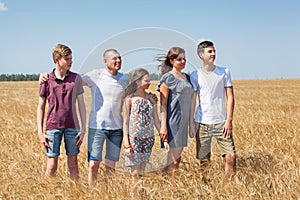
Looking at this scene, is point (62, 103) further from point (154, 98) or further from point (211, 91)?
point (211, 91)

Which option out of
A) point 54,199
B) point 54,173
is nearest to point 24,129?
point 54,173

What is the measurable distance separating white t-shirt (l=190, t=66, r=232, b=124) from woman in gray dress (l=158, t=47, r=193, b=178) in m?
0.16

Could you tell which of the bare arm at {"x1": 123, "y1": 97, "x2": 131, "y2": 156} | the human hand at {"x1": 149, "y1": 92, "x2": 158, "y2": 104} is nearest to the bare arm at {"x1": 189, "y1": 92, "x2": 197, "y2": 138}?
the human hand at {"x1": 149, "y1": 92, "x2": 158, "y2": 104}

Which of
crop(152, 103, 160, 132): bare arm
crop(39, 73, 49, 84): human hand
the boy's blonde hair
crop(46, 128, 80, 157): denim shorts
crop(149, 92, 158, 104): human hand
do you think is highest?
the boy's blonde hair

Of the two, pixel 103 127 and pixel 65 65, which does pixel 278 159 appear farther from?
pixel 65 65

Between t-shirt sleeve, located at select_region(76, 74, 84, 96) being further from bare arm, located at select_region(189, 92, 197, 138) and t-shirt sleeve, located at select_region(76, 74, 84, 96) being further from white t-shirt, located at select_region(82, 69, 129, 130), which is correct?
bare arm, located at select_region(189, 92, 197, 138)

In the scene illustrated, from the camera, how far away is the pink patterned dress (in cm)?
354

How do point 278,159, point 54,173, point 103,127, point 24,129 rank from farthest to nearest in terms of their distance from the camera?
point 24,129 < point 278,159 < point 54,173 < point 103,127

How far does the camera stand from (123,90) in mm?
3541

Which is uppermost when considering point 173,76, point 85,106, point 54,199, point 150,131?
point 173,76

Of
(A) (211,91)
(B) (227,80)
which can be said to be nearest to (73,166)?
(A) (211,91)

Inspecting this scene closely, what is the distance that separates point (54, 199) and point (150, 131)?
993mm

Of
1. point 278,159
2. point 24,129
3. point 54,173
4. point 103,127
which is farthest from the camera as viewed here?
point 24,129

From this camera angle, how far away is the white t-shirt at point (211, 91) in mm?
3801
